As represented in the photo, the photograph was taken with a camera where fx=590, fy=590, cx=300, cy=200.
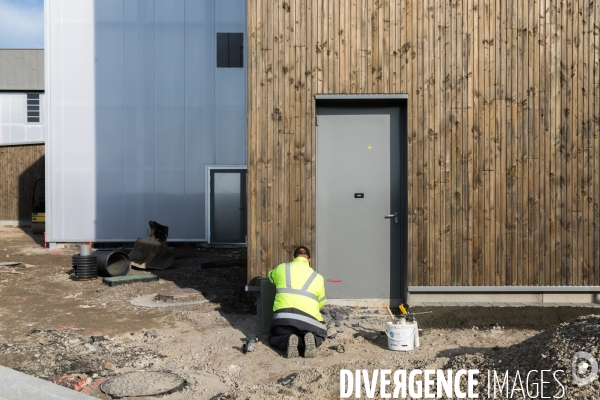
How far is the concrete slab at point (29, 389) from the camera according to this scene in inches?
184

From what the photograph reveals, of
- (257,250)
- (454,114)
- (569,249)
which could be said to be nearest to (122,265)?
(257,250)

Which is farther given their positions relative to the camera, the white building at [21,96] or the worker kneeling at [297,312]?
the white building at [21,96]

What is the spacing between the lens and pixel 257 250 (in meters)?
8.02

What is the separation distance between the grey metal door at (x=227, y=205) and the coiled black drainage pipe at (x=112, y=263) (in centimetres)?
495

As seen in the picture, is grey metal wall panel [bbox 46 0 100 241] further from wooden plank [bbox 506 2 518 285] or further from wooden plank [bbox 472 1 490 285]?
wooden plank [bbox 506 2 518 285]

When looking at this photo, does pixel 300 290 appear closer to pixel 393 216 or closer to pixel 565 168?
pixel 393 216

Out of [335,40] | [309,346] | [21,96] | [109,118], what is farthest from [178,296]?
[21,96]

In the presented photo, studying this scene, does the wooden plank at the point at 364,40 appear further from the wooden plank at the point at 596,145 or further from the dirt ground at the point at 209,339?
the dirt ground at the point at 209,339

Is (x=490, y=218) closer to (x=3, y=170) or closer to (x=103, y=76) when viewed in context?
(x=103, y=76)

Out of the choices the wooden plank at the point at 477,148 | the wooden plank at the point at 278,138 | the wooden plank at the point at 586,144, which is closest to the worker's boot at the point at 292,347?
the wooden plank at the point at 278,138

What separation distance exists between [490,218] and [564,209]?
1.00m

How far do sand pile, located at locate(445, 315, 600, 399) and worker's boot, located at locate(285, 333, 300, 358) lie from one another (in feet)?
5.68

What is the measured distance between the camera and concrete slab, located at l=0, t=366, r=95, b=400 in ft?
15.4

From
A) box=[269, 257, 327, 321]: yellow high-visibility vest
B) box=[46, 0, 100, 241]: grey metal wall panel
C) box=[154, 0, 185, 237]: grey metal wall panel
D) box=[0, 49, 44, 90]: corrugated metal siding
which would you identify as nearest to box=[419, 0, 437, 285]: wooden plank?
box=[269, 257, 327, 321]: yellow high-visibility vest
